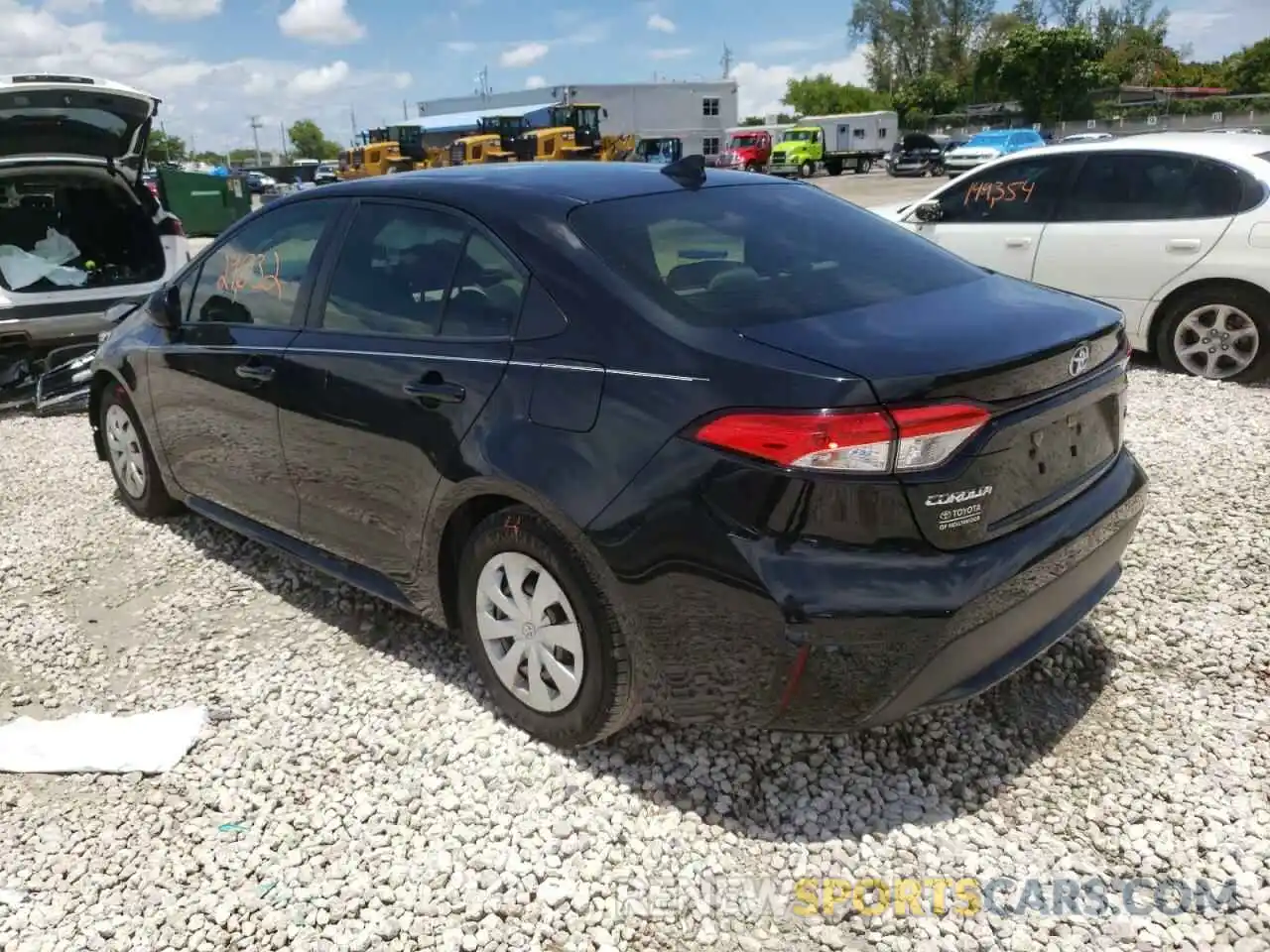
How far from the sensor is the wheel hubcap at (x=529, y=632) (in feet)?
9.25

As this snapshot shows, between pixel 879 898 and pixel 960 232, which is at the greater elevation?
pixel 960 232

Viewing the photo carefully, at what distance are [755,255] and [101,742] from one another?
102 inches

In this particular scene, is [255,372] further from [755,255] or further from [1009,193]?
[1009,193]

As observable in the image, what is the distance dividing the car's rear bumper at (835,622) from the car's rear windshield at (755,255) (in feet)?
2.17

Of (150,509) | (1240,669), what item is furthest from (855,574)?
(150,509)

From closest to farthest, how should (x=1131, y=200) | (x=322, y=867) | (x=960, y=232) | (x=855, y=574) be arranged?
(x=855, y=574) < (x=322, y=867) < (x=1131, y=200) < (x=960, y=232)

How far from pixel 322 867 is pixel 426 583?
0.92 metres

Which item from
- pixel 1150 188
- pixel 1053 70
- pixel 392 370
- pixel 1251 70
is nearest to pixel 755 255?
pixel 392 370

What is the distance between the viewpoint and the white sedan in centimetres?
646

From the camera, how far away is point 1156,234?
6.76 meters

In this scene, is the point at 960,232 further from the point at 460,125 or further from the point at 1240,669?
the point at 460,125

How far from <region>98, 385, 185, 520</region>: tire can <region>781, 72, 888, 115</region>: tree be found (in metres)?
94.6

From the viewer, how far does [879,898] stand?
96.3 inches

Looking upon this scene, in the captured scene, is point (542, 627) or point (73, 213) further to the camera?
point (73, 213)
